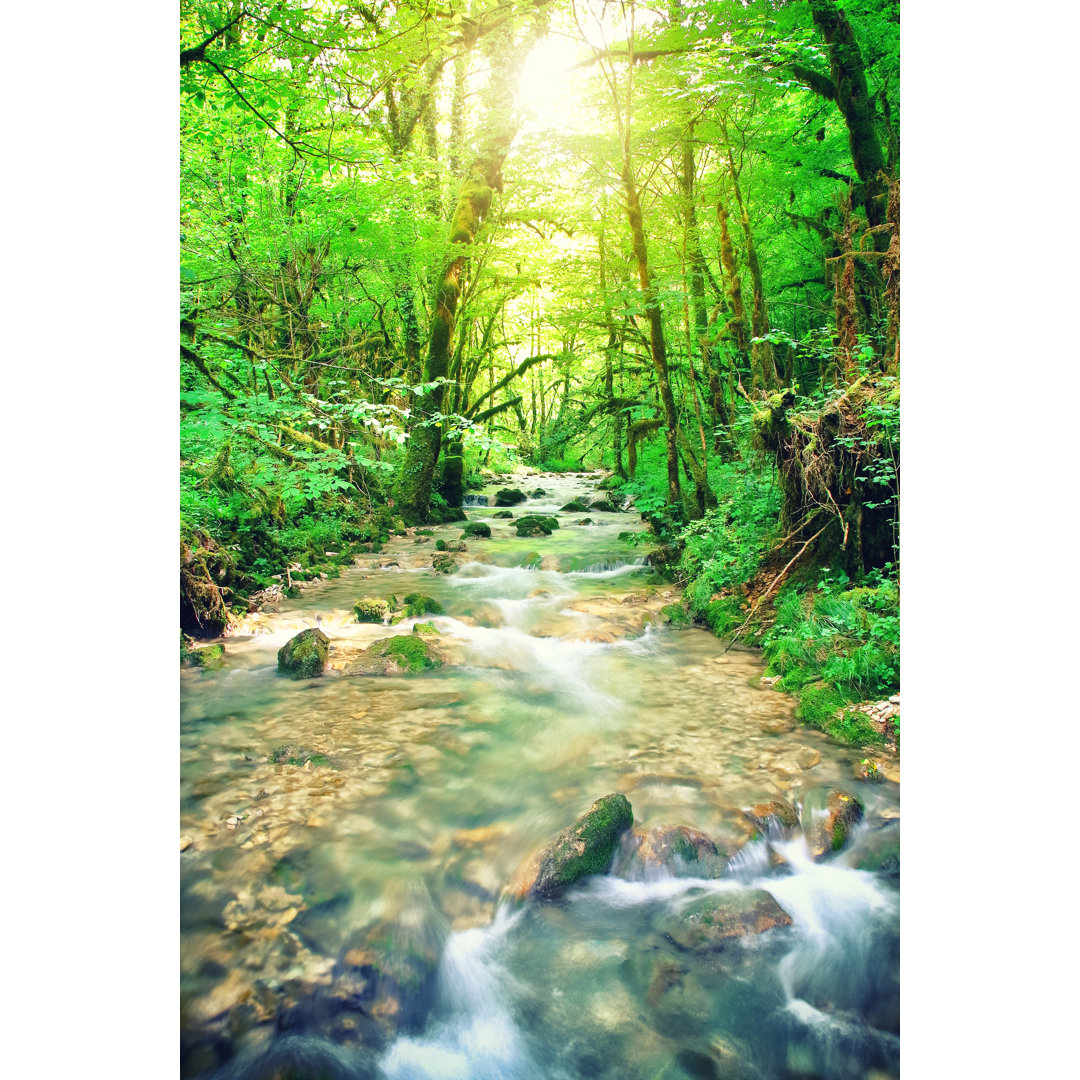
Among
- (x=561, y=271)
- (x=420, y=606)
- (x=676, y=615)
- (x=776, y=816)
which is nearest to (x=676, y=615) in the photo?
(x=676, y=615)

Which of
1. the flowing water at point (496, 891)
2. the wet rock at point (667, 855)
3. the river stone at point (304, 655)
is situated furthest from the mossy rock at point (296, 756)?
the wet rock at point (667, 855)

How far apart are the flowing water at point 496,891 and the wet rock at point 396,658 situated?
0.10 metres

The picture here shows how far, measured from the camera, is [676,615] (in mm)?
5004

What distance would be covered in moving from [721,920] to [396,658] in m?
2.58

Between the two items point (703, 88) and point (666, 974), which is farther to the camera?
point (703, 88)

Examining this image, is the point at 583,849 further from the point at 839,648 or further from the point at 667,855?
the point at 839,648

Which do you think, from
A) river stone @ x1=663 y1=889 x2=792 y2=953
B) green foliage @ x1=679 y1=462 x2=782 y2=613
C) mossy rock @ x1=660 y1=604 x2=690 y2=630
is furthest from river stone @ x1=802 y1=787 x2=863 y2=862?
mossy rock @ x1=660 y1=604 x2=690 y2=630

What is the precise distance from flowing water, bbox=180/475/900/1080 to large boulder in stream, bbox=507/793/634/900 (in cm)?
6

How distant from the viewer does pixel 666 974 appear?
1.83 metres
